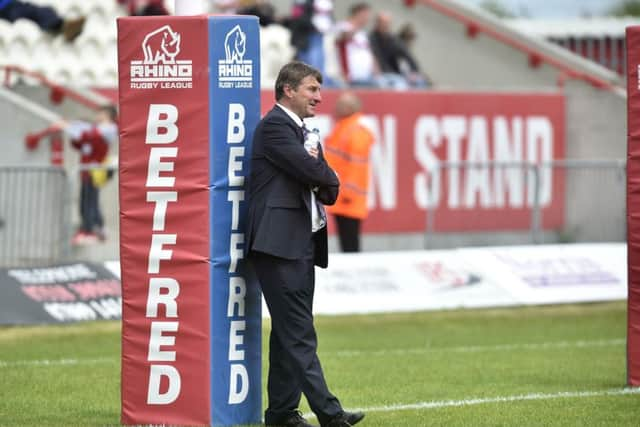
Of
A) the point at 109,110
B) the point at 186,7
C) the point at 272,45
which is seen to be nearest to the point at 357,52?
the point at 272,45

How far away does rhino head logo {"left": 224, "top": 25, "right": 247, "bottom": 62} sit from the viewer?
955 cm

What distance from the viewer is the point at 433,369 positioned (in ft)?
42.9

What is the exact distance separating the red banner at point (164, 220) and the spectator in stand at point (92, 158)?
351 inches

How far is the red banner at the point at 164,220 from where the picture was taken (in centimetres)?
954

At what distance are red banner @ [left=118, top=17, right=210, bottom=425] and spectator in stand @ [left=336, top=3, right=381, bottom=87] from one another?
50.3 feet

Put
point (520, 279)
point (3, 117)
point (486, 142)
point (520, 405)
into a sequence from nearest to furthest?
1. point (520, 405)
2. point (520, 279)
3. point (3, 117)
4. point (486, 142)

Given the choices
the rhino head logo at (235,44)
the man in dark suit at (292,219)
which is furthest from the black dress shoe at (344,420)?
the rhino head logo at (235,44)

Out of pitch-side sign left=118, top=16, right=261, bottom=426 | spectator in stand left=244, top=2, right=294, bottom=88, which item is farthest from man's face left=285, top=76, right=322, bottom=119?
spectator in stand left=244, top=2, right=294, bottom=88

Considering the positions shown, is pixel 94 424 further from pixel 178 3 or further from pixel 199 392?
pixel 178 3

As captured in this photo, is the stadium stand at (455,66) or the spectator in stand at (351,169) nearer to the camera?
the spectator in stand at (351,169)

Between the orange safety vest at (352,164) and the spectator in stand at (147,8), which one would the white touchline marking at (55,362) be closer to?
the orange safety vest at (352,164)

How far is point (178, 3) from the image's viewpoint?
10.1 meters

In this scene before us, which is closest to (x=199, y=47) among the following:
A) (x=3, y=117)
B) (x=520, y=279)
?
(x=520, y=279)

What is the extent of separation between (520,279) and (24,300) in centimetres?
603
